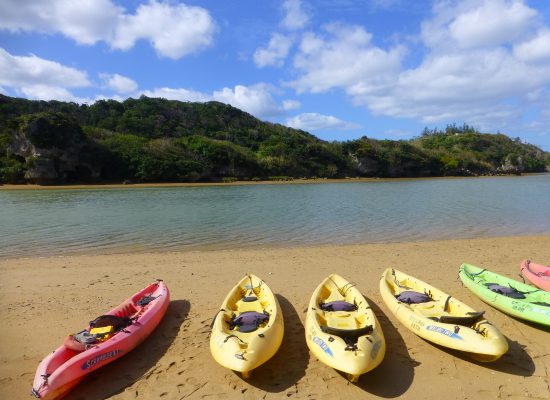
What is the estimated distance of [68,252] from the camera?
36.1 feet

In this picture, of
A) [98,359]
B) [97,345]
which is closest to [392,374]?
[98,359]

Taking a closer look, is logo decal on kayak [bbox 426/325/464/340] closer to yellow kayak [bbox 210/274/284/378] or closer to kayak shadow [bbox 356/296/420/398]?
kayak shadow [bbox 356/296/420/398]

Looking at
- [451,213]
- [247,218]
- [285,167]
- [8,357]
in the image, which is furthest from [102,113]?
[8,357]

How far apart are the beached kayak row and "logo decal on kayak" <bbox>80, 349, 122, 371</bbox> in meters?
0.01

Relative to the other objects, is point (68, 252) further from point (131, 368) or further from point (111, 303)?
point (131, 368)

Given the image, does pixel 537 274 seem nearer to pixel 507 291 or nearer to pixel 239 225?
pixel 507 291

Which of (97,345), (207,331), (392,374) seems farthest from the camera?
(207,331)

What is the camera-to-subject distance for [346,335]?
15.9 ft

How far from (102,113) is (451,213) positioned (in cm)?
5999

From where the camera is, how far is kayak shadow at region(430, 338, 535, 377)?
465 cm

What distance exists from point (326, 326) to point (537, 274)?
217 inches

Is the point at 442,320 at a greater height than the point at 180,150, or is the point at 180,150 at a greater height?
the point at 180,150

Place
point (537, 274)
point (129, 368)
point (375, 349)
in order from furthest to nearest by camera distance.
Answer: point (537, 274)
point (129, 368)
point (375, 349)

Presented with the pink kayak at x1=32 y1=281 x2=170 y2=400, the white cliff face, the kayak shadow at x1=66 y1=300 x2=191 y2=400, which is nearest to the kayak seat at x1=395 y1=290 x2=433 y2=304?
the kayak shadow at x1=66 y1=300 x2=191 y2=400
